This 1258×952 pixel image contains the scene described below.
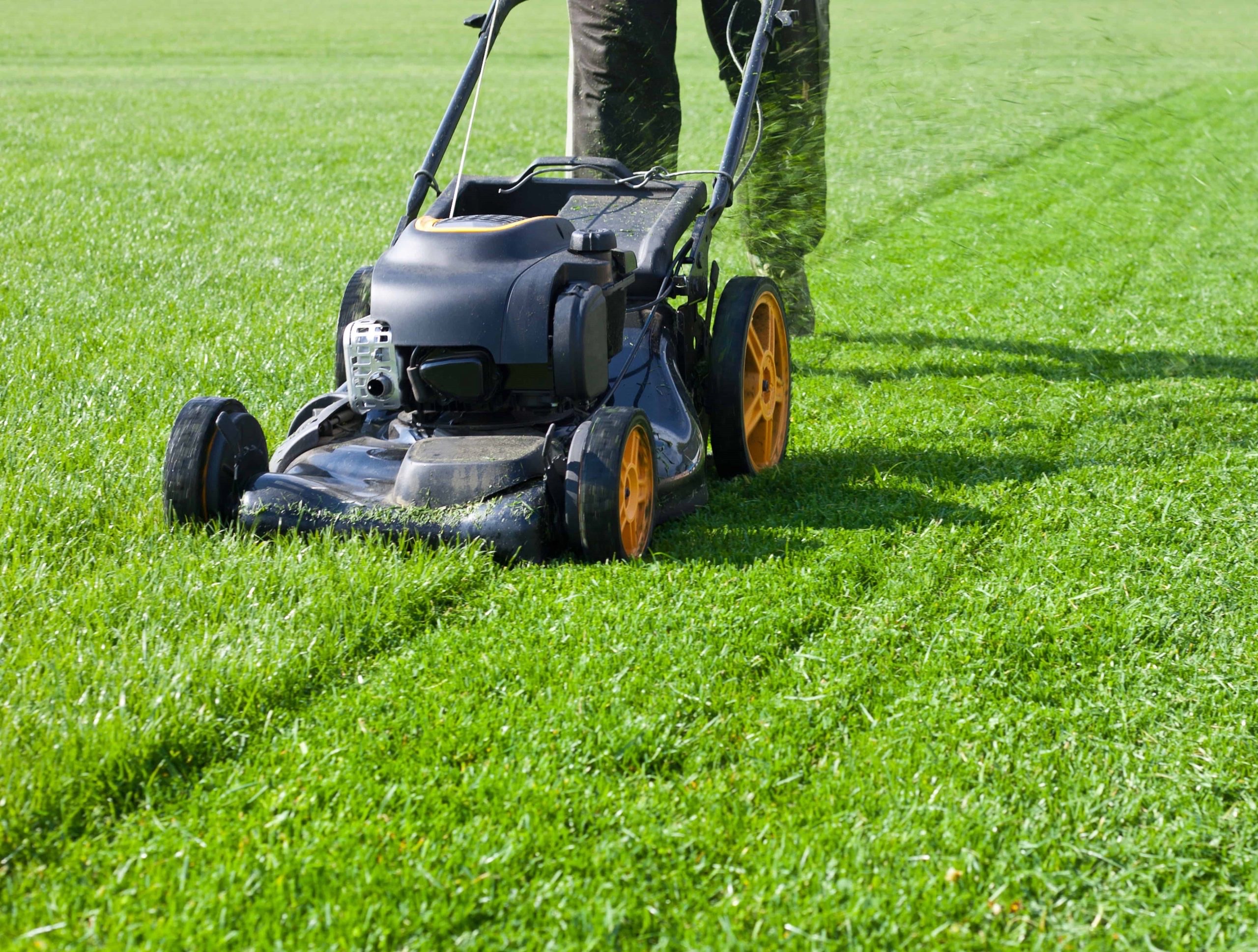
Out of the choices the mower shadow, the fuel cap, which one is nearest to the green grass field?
the mower shadow

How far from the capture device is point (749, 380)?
3789mm

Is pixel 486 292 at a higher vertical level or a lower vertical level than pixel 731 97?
lower

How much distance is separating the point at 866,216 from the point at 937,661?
6.63 meters

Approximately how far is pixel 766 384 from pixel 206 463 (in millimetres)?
1538

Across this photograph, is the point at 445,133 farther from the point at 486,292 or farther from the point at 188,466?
the point at 188,466

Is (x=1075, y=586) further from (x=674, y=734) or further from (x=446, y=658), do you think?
(x=446, y=658)

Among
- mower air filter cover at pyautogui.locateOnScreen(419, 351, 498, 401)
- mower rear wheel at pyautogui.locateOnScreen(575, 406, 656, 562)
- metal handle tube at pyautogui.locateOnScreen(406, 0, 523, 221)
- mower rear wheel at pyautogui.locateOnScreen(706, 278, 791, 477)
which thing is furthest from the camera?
metal handle tube at pyautogui.locateOnScreen(406, 0, 523, 221)

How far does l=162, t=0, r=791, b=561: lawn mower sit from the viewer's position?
3.00m

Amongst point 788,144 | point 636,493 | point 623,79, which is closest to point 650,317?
point 636,493

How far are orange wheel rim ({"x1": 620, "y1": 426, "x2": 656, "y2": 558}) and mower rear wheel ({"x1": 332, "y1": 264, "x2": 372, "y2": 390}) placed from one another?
1.02m

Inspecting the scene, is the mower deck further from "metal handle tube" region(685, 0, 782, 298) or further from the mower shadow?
"metal handle tube" region(685, 0, 782, 298)

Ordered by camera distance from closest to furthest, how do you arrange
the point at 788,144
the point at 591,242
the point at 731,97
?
the point at 591,242
the point at 731,97
the point at 788,144

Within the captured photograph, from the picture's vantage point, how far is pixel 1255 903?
1955mm

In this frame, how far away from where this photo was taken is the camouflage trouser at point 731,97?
4.43 meters
